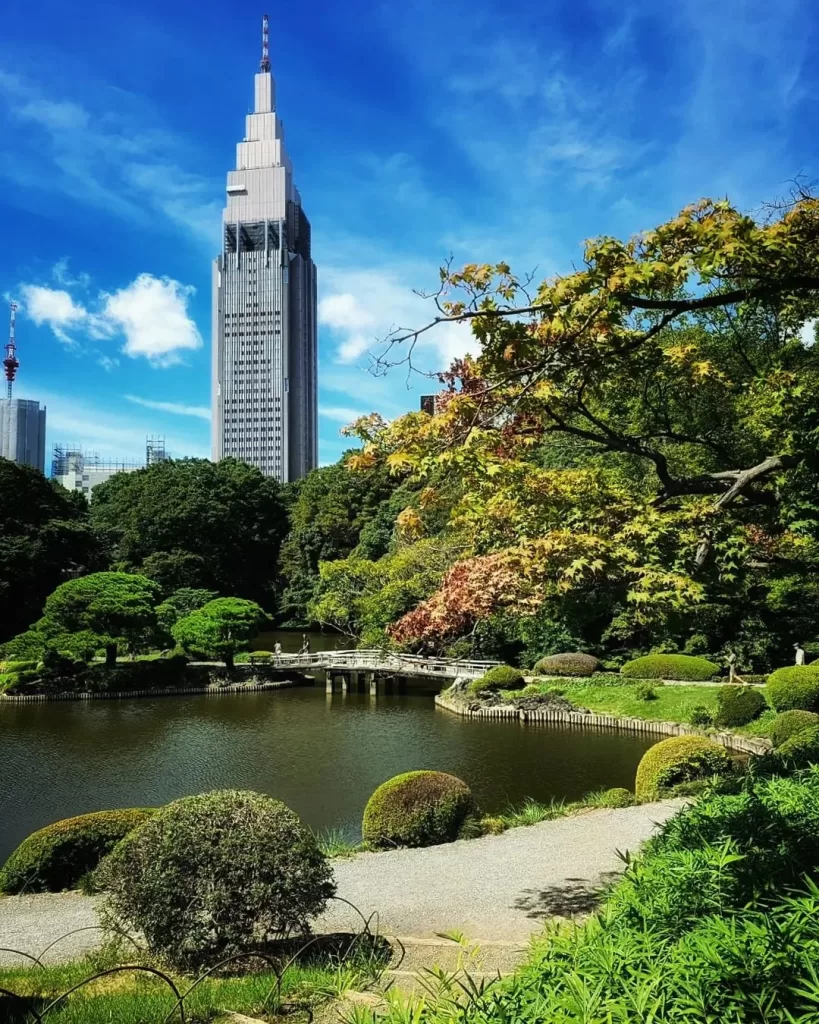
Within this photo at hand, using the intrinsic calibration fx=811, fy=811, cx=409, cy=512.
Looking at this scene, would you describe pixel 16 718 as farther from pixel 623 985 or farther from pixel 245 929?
pixel 623 985

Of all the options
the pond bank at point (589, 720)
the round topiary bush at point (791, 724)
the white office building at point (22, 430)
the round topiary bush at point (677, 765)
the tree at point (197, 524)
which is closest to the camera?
the round topiary bush at point (677, 765)

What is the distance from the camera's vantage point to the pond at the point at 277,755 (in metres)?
13.9

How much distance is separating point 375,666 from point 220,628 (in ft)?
18.0

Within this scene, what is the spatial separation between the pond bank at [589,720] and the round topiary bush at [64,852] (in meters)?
11.7

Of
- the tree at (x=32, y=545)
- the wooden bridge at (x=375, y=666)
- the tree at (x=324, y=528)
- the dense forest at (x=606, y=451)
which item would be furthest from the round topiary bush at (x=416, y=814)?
the tree at (x=324, y=528)

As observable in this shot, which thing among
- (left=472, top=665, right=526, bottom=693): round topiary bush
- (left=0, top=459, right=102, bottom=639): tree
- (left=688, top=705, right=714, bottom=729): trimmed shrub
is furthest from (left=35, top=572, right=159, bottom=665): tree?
(left=688, top=705, right=714, bottom=729): trimmed shrub

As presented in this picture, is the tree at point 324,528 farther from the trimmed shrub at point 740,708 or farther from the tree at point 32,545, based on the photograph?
the trimmed shrub at point 740,708

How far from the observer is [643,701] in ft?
65.8

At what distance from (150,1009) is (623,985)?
9.76 ft

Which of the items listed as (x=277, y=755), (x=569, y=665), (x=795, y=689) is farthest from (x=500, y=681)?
(x=795, y=689)

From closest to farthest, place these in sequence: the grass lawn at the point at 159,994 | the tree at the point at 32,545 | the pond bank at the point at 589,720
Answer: the grass lawn at the point at 159,994 → the pond bank at the point at 589,720 → the tree at the point at 32,545

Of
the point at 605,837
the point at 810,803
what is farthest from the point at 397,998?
the point at 605,837

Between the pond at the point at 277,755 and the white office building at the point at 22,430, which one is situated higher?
the white office building at the point at 22,430

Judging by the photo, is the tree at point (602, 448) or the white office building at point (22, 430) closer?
the tree at point (602, 448)
